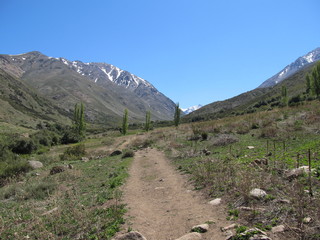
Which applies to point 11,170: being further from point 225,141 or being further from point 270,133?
point 270,133

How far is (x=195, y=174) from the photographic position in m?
11.4

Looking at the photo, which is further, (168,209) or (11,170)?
(11,170)

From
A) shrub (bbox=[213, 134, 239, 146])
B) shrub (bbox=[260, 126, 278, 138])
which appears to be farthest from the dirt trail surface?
shrub (bbox=[260, 126, 278, 138])

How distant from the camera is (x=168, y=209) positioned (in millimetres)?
7953

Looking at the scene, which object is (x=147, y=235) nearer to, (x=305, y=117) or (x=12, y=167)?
(x=12, y=167)

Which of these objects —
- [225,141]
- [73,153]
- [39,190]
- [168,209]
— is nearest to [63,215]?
[168,209]

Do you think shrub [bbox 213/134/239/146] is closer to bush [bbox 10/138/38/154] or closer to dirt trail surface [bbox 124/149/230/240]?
dirt trail surface [bbox 124/149/230/240]

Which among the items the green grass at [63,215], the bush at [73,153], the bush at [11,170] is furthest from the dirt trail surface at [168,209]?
the bush at [73,153]

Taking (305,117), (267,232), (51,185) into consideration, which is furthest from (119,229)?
(305,117)

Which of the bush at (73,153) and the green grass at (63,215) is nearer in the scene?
the green grass at (63,215)

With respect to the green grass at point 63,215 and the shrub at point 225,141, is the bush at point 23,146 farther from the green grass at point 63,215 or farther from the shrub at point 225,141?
the shrub at point 225,141

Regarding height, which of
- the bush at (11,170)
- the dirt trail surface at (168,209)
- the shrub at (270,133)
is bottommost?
the bush at (11,170)

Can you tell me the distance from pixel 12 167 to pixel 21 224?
43.5 feet

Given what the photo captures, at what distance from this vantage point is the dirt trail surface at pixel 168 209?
20.4ft
